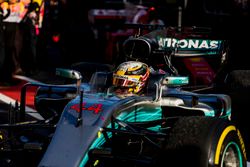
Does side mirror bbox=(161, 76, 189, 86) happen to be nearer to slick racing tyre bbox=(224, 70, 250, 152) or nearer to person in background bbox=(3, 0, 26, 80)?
slick racing tyre bbox=(224, 70, 250, 152)

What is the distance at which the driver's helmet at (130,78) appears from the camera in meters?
6.71

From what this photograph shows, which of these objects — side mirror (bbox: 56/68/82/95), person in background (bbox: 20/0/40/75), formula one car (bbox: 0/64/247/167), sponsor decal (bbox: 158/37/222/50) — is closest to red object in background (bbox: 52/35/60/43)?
person in background (bbox: 20/0/40/75)

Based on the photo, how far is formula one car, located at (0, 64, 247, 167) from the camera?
5.42 m

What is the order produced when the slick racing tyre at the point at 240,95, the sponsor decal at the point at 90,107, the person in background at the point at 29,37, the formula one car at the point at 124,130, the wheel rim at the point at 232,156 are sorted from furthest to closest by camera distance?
the person in background at the point at 29,37
the slick racing tyre at the point at 240,95
the sponsor decal at the point at 90,107
the wheel rim at the point at 232,156
the formula one car at the point at 124,130

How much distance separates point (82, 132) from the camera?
5.71 meters

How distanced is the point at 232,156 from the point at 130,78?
1361 mm

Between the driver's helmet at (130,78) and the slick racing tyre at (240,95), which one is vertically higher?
the driver's helmet at (130,78)

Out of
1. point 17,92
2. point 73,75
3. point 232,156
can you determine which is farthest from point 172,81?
point 17,92

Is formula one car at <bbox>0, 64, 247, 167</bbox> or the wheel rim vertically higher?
formula one car at <bbox>0, 64, 247, 167</bbox>

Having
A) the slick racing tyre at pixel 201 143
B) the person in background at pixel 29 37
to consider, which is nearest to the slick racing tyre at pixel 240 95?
the slick racing tyre at pixel 201 143

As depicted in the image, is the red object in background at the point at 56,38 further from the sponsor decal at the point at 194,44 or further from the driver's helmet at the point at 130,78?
the driver's helmet at the point at 130,78

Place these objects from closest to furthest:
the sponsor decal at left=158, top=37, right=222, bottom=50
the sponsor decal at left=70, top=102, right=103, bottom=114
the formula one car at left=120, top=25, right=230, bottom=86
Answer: the sponsor decal at left=70, top=102, right=103, bottom=114
the formula one car at left=120, top=25, right=230, bottom=86
the sponsor decal at left=158, top=37, right=222, bottom=50

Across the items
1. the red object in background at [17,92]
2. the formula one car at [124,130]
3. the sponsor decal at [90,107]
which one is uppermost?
the sponsor decal at [90,107]

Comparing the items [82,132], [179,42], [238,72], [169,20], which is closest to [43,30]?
[169,20]
